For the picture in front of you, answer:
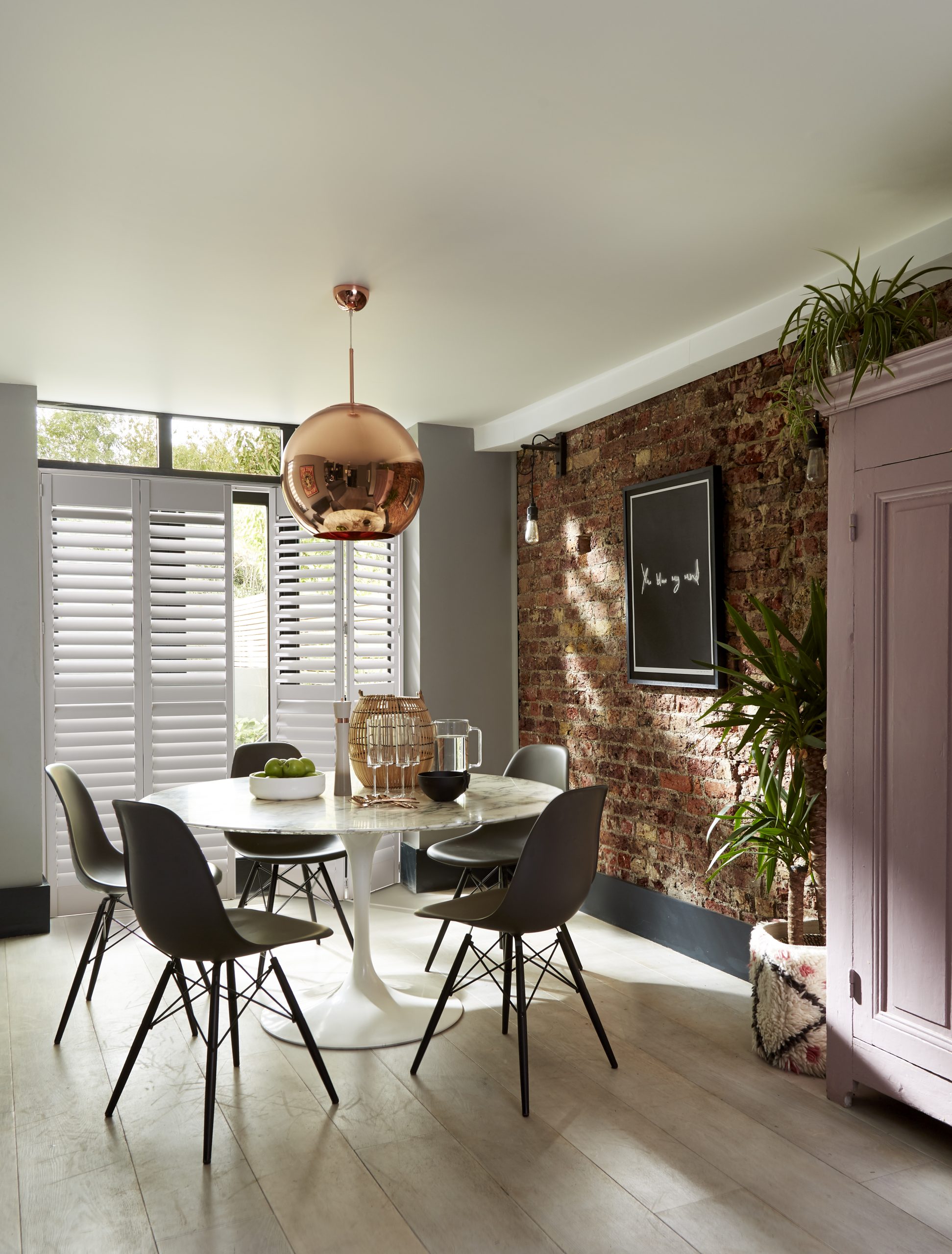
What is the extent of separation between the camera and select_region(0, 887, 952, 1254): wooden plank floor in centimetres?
205

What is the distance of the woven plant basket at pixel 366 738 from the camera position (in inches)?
128

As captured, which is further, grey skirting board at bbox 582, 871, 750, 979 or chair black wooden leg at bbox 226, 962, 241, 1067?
grey skirting board at bbox 582, 871, 750, 979

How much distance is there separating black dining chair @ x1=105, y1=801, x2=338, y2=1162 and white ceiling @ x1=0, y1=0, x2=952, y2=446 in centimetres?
159

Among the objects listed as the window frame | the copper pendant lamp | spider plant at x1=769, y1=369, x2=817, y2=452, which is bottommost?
the copper pendant lamp

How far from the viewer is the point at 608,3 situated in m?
1.77

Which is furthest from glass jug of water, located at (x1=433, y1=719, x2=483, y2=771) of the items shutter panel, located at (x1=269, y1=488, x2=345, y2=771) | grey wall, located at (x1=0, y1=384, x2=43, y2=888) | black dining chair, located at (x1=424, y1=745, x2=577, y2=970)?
Result: grey wall, located at (x1=0, y1=384, x2=43, y2=888)

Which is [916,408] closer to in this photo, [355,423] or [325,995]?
[355,423]

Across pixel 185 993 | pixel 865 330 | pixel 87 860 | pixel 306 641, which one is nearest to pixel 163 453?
pixel 306 641

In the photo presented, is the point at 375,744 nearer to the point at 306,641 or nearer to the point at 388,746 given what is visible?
the point at 388,746

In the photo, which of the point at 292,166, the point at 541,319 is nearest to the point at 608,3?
the point at 292,166

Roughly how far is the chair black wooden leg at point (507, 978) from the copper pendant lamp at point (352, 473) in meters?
1.30

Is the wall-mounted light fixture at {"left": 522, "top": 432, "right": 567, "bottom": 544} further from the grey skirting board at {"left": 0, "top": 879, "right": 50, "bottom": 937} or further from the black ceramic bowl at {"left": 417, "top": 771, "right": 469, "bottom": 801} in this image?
the grey skirting board at {"left": 0, "top": 879, "right": 50, "bottom": 937}

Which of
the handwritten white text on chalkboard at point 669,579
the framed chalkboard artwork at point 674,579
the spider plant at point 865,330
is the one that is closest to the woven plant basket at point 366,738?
the framed chalkboard artwork at point 674,579

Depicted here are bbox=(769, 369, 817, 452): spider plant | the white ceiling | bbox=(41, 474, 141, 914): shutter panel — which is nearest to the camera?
the white ceiling
